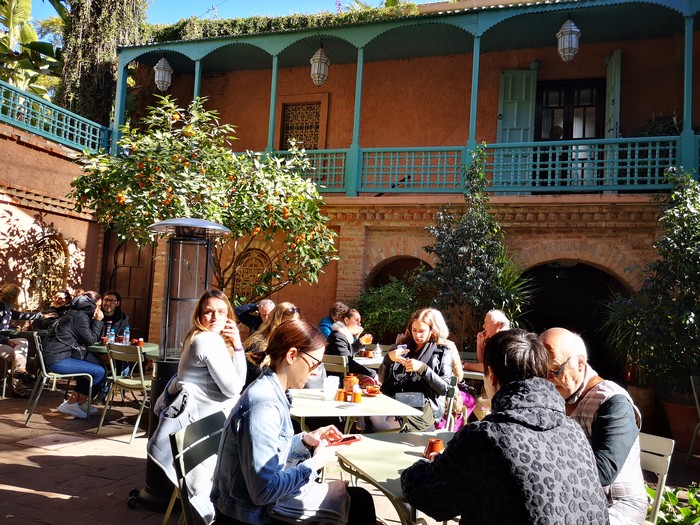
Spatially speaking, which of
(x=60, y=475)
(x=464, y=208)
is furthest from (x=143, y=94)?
(x=60, y=475)

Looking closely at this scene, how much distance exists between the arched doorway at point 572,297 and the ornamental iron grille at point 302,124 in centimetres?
523

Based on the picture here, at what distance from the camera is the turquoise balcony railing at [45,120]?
31.7 feet

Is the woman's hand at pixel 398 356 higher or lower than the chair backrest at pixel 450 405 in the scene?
higher

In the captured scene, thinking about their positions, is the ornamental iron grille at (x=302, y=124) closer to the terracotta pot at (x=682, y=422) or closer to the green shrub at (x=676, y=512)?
the terracotta pot at (x=682, y=422)

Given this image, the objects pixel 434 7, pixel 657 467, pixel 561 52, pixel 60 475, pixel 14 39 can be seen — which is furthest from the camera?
pixel 14 39

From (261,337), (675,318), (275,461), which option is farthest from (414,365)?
(675,318)

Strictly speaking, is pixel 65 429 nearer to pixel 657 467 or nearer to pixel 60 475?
pixel 60 475

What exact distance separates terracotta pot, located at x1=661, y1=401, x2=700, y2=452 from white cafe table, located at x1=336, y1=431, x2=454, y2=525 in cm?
474

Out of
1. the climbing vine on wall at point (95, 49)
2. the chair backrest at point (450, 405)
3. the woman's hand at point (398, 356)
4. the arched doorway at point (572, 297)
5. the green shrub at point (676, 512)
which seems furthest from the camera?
the climbing vine on wall at point (95, 49)

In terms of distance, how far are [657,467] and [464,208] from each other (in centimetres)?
685

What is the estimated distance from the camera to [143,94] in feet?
43.6

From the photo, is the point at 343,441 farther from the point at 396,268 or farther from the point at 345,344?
the point at 396,268

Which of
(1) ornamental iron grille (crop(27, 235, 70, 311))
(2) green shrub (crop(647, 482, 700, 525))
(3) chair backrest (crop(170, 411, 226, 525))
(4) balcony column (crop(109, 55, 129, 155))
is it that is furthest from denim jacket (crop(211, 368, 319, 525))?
(4) balcony column (crop(109, 55, 129, 155))

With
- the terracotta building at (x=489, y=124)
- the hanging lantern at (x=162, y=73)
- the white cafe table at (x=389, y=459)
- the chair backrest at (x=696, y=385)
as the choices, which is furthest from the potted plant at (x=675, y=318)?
the hanging lantern at (x=162, y=73)
